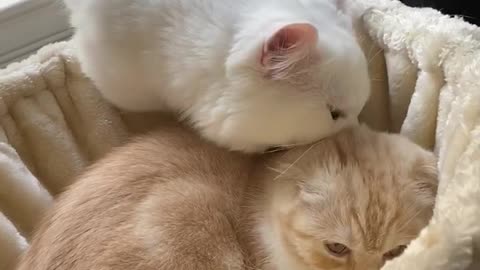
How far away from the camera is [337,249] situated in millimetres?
1061

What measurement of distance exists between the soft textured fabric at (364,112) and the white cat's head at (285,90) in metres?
0.12

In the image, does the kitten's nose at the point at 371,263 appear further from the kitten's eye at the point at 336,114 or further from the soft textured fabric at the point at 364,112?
the kitten's eye at the point at 336,114

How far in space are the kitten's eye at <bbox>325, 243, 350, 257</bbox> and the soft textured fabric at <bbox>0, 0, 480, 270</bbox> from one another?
0.16 meters

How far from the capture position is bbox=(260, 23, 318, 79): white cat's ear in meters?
1.13

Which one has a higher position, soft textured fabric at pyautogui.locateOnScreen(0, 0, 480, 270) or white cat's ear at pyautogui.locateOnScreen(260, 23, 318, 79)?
white cat's ear at pyautogui.locateOnScreen(260, 23, 318, 79)

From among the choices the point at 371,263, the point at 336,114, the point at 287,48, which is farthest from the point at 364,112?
the point at 371,263

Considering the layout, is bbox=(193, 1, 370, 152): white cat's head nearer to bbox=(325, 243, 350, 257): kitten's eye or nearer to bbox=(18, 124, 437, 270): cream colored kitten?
bbox=(18, 124, 437, 270): cream colored kitten

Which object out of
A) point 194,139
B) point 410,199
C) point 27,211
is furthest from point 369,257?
point 27,211

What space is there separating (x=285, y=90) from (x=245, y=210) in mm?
211

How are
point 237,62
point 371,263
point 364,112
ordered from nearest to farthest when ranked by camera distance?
point 371,263 < point 237,62 < point 364,112

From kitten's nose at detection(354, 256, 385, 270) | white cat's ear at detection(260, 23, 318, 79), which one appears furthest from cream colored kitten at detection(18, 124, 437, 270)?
white cat's ear at detection(260, 23, 318, 79)

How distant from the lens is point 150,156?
1.24 metres

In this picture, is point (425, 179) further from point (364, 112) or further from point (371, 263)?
point (364, 112)

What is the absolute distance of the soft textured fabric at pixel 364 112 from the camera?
1097 mm
